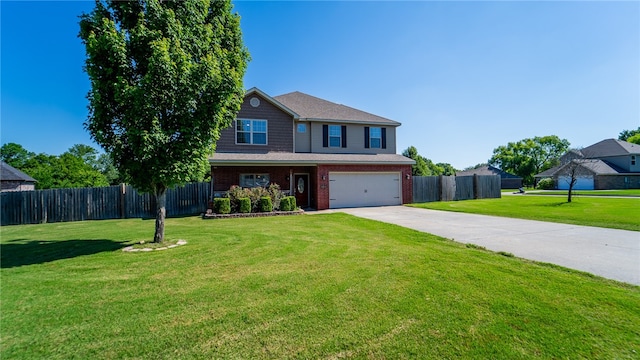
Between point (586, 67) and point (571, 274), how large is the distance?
14.9m

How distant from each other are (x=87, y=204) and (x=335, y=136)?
13.8 metres

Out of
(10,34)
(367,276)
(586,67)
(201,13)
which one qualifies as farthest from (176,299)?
(586,67)

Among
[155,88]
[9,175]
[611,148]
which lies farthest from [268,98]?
[611,148]

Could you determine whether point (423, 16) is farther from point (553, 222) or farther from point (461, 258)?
point (461, 258)

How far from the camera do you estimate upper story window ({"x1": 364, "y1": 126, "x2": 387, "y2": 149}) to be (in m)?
17.6

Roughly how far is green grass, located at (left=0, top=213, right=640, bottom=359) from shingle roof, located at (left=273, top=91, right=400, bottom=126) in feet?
40.0

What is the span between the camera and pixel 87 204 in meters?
12.8

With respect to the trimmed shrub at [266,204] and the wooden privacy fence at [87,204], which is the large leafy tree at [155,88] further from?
the wooden privacy fence at [87,204]

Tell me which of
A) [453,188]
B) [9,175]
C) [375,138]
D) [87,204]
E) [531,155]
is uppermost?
[531,155]

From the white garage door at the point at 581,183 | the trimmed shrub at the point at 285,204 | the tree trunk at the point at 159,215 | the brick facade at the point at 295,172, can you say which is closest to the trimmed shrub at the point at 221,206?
the brick facade at the point at 295,172

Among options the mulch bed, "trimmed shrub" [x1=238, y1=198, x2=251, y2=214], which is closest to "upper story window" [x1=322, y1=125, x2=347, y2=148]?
the mulch bed

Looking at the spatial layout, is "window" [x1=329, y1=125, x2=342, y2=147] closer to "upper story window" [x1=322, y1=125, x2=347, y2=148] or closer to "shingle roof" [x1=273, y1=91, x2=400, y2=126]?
"upper story window" [x1=322, y1=125, x2=347, y2=148]

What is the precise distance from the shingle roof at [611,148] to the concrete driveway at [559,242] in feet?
122

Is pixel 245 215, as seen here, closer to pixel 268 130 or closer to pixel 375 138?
pixel 268 130
